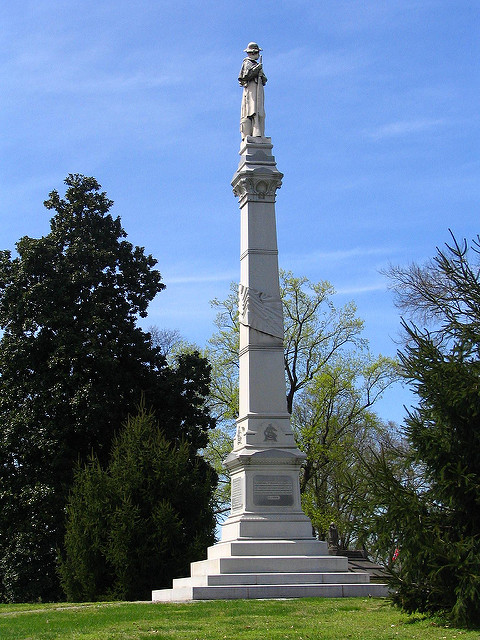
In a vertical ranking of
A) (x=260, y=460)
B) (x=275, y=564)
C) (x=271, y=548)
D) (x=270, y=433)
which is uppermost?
(x=270, y=433)

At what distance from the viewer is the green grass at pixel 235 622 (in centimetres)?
1042

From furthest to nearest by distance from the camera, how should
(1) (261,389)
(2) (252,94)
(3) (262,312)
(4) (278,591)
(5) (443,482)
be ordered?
(2) (252,94) < (3) (262,312) < (1) (261,389) < (4) (278,591) < (5) (443,482)

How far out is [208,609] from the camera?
13461 mm

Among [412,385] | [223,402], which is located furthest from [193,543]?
[223,402]

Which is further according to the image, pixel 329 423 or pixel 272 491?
pixel 329 423

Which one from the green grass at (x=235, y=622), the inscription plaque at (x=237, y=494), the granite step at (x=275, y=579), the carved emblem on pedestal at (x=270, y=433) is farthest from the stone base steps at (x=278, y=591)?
the carved emblem on pedestal at (x=270, y=433)

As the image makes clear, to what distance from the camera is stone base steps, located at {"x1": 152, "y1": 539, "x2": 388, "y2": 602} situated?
15.7 m

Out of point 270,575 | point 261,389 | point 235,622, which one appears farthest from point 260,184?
point 235,622

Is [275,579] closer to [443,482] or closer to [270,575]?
[270,575]

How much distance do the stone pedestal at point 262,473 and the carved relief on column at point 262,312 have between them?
22 millimetres

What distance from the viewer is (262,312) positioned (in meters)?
20.1

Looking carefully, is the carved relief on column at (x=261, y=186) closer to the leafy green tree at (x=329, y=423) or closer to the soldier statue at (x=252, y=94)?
the soldier statue at (x=252, y=94)

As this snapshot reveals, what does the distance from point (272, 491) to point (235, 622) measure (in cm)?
709

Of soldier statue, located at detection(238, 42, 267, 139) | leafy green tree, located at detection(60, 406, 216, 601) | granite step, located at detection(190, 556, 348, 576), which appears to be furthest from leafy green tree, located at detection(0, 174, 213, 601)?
granite step, located at detection(190, 556, 348, 576)
